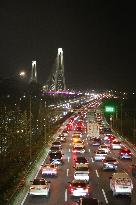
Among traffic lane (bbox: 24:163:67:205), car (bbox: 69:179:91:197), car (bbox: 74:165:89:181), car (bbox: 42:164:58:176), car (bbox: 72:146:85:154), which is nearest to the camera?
traffic lane (bbox: 24:163:67:205)

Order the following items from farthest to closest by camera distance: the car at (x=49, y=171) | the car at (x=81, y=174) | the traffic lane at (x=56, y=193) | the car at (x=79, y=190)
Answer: the car at (x=49, y=171) → the car at (x=81, y=174) → the car at (x=79, y=190) → the traffic lane at (x=56, y=193)

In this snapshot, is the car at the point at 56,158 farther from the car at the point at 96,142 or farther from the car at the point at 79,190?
the car at the point at 96,142

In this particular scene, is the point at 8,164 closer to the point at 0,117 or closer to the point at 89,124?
the point at 0,117

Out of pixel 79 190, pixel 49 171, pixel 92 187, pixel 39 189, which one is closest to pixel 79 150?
pixel 49 171

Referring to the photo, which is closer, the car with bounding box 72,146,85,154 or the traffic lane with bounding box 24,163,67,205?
the traffic lane with bounding box 24,163,67,205

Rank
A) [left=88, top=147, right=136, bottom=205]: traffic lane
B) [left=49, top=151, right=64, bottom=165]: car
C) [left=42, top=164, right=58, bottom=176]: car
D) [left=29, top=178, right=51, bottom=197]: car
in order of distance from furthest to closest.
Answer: [left=49, top=151, right=64, bottom=165]: car, [left=42, top=164, right=58, bottom=176]: car, [left=29, top=178, right=51, bottom=197]: car, [left=88, top=147, right=136, bottom=205]: traffic lane

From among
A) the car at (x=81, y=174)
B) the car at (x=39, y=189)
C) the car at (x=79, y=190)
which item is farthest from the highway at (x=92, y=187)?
the car at (x=81, y=174)

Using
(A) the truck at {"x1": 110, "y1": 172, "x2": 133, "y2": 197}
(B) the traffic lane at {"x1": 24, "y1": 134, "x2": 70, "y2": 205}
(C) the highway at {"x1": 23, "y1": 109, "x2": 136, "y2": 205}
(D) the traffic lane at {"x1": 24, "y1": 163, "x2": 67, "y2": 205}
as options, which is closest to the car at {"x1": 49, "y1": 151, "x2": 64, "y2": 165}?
(C) the highway at {"x1": 23, "y1": 109, "x2": 136, "y2": 205}

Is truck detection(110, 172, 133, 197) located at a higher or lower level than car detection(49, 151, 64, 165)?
lower

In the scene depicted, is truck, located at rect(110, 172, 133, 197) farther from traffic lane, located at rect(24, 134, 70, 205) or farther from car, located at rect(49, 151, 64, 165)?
car, located at rect(49, 151, 64, 165)

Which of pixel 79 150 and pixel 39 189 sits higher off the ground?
pixel 79 150

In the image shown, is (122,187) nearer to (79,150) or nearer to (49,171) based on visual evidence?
(49,171)
